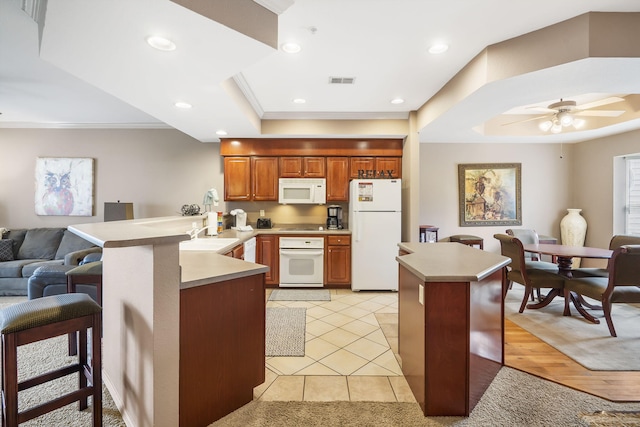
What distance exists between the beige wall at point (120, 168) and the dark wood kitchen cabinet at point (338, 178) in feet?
6.36

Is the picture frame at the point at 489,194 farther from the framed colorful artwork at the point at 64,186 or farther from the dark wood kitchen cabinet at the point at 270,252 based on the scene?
the framed colorful artwork at the point at 64,186

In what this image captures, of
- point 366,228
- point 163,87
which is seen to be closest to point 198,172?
point 163,87

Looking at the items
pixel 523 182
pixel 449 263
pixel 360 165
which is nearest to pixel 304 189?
pixel 360 165

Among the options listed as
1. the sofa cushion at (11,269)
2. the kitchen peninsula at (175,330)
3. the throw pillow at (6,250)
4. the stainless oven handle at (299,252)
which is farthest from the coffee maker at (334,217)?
the throw pillow at (6,250)

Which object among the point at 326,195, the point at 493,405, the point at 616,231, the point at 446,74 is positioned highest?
the point at 446,74

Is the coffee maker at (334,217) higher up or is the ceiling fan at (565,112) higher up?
the ceiling fan at (565,112)

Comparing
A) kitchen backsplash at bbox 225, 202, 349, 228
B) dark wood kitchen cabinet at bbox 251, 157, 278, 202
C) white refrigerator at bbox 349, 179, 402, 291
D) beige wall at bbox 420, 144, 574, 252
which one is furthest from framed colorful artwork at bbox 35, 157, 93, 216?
beige wall at bbox 420, 144, 574, 252

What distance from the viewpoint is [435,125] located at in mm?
3893

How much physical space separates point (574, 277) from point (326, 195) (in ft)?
11.0

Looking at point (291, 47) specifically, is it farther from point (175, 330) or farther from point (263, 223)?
point (263, 223)

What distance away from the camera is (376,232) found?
14.1ft

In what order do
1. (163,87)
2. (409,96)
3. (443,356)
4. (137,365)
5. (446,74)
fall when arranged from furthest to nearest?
(409,96) → (446,74) → (163,87) → (443,356) → (137,365)

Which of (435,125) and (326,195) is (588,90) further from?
(326,195)

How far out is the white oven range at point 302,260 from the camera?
443 centimetres
